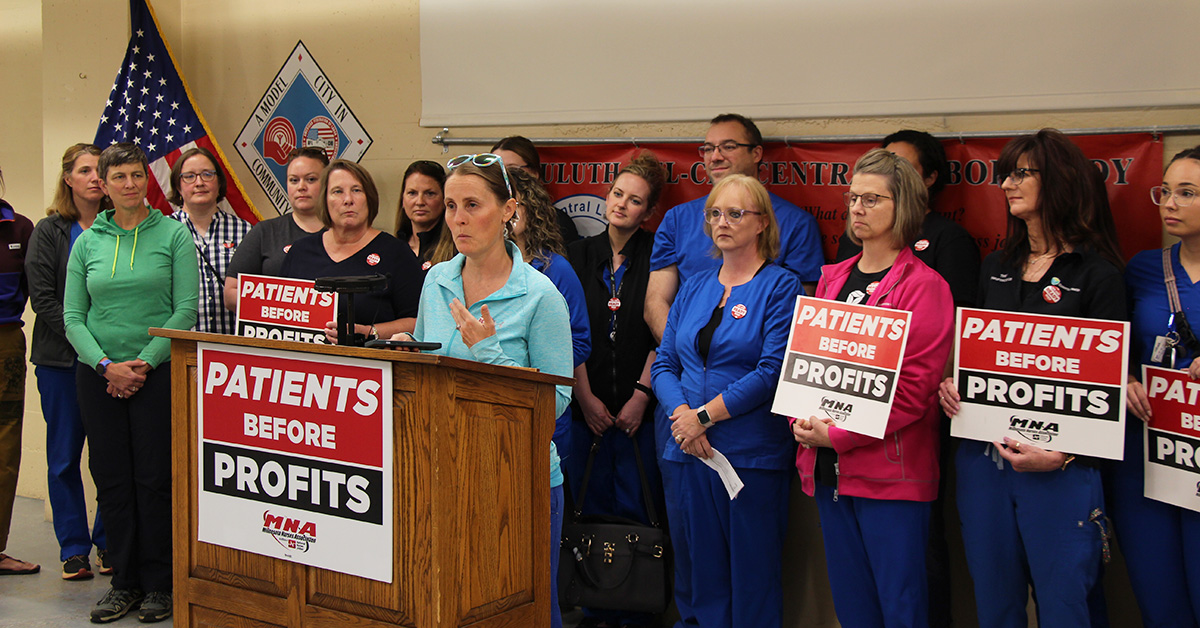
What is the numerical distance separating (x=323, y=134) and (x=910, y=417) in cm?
376

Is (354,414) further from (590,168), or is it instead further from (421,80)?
(421,80)

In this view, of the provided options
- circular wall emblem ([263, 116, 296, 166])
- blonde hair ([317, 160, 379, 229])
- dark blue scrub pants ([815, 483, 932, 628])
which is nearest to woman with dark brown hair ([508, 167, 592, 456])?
blonde hair ([317, 160, 379, 229])

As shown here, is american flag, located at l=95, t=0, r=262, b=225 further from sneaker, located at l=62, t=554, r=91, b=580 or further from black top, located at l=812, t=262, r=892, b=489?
black top, located at l=812, t=262, r=892, b=489

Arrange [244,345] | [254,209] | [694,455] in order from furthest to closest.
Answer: [254,209]
[694,455]
[244,345]

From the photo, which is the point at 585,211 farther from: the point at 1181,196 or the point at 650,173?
the point at 1181,196

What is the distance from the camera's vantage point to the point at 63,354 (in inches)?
175

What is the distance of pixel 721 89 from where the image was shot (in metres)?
4.07

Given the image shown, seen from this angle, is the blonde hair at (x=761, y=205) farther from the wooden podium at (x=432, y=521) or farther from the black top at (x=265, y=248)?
the black top at (x=265, y=248)

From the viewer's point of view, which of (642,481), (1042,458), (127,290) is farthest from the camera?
(127,290)

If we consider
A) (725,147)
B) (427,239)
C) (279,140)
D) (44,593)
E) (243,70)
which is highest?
(243,70)

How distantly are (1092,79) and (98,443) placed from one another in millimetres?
4224

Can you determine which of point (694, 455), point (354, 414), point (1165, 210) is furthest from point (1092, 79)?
point (354, 414)

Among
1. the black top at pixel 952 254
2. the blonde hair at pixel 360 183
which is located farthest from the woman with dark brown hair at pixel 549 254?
the black top at pixel 952 254

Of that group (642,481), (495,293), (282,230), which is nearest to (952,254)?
(642,481)
